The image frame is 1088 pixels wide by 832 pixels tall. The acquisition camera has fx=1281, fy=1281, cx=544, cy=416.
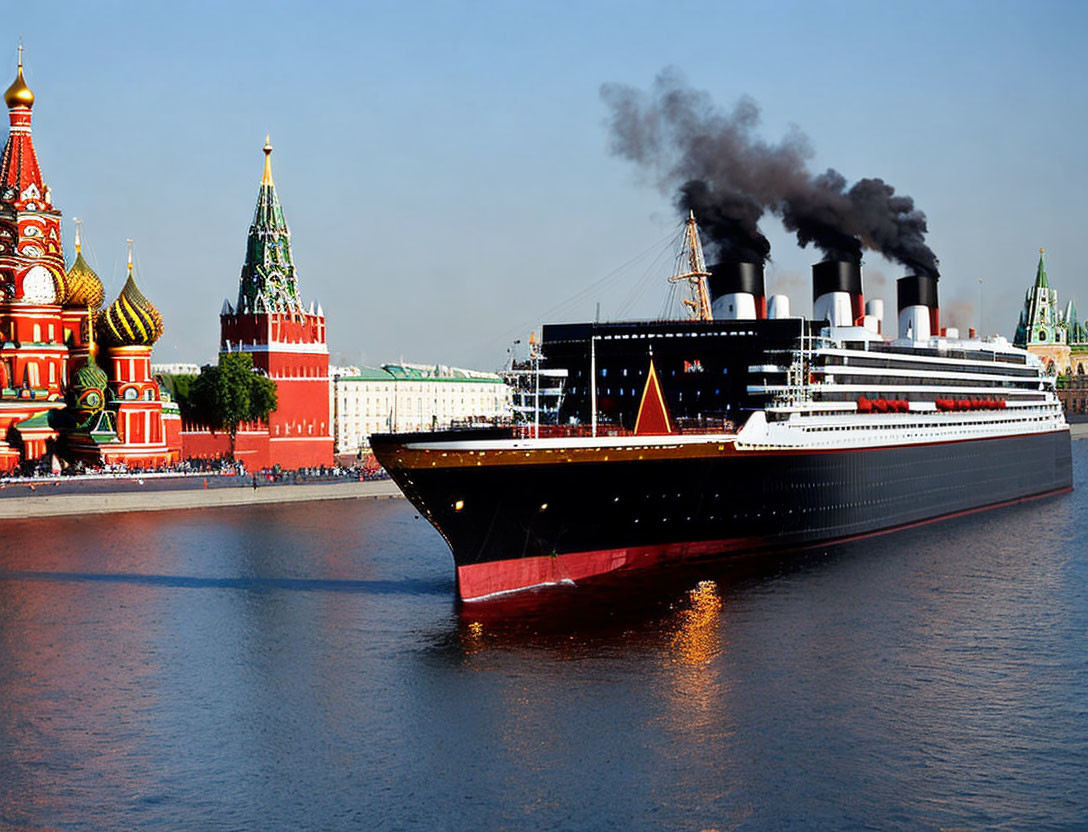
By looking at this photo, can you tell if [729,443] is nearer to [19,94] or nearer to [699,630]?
[699,630]

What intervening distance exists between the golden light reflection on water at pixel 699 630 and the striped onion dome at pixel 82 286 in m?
55.1

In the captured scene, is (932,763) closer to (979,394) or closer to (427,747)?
(427,747)

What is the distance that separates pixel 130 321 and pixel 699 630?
55.8 meters

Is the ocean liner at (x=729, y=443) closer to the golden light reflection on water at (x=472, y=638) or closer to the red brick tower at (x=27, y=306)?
the golden light reflection on water at (x=472, y=638)

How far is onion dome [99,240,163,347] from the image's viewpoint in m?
78.4

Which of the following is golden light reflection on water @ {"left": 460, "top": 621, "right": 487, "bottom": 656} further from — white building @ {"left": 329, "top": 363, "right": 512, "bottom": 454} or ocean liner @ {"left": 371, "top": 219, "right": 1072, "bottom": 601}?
white building @ {"left": 329, "top": 363, "right": 512, "bottom": 454}

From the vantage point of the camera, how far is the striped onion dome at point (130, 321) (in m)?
78.4

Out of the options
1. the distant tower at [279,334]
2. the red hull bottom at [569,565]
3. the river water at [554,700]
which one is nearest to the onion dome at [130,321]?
the distant tower at [279,334]

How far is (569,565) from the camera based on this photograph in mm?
37531

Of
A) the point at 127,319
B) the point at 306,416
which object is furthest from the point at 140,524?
the point at 306,416

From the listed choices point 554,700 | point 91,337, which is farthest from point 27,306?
point 554,700

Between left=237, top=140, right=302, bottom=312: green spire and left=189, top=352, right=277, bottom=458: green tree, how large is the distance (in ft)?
15.3

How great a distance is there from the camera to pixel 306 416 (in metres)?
91.8

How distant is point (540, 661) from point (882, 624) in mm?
9886
